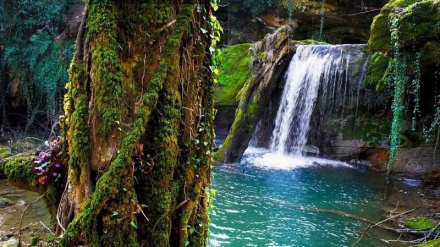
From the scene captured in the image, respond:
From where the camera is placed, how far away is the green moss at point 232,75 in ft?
44.3

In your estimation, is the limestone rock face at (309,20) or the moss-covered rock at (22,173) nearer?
the moss-covered rock at (22,173)

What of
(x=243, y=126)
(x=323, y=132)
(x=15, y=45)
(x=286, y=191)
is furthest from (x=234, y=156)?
(x=15, y=45)

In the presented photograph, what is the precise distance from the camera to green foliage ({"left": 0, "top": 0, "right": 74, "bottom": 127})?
460 inches

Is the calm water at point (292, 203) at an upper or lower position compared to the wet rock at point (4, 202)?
upper

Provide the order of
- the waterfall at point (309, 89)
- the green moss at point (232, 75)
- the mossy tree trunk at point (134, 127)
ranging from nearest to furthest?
1. the mossy tree trunk at point (134, 127)
2. the waterfall at point (309, 89)
3. the green moss at point (232, 75)

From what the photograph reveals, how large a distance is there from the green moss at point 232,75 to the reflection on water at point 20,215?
7548 mm

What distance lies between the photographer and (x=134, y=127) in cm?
189

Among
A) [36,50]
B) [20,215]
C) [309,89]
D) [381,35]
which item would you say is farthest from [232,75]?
[20,215]

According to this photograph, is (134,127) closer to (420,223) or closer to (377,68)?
(420,223)

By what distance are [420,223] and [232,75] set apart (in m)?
9.07

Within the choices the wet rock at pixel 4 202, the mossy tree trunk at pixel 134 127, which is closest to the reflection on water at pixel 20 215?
the wet rock at pixel 4 202

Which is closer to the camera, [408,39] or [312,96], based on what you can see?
[408,39]

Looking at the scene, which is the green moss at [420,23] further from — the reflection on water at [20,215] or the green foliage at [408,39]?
the reflection on water at [20,215]

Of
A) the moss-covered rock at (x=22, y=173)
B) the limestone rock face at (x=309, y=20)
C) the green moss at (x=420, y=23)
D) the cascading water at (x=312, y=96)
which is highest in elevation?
the limestone rock face at (x=309, y=20)
